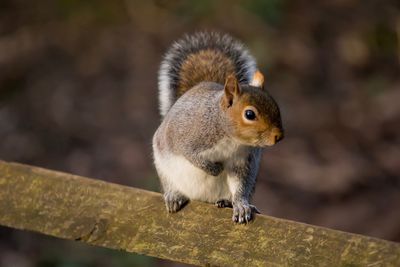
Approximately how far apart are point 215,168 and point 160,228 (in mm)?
443

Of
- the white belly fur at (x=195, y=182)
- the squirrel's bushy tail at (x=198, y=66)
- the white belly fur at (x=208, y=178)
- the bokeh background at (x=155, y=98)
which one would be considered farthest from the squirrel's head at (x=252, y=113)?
the bokeh background at (x=155, y=98)

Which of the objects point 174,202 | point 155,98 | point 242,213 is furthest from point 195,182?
point 155,98

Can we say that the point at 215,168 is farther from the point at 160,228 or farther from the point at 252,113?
the point at 160,228

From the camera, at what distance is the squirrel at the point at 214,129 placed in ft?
7.71

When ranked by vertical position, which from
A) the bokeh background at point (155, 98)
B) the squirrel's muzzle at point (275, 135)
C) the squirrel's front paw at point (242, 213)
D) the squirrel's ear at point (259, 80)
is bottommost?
the squirrel's front paw at point (242, 213)

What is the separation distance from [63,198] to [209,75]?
2.85ft

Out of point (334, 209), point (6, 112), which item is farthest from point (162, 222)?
point (6, 112)

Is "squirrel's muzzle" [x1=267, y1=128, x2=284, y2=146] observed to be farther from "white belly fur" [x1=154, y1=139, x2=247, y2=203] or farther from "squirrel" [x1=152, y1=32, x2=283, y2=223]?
"white belly fur" [x1=154, y1=139, x2=247, y2=203]

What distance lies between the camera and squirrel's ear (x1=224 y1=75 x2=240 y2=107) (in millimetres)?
2381

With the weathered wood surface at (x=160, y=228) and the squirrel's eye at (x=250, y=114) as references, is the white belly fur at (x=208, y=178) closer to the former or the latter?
the squirrel's eye at (x=250, y=114)

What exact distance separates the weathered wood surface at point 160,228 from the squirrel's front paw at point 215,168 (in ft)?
1.14

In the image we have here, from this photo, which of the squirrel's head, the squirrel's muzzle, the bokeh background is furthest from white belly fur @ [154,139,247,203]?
the bokeh background

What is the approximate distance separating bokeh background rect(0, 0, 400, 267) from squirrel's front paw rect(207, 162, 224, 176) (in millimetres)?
1503

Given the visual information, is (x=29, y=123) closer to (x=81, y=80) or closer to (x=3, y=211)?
(x=81, y=80)
